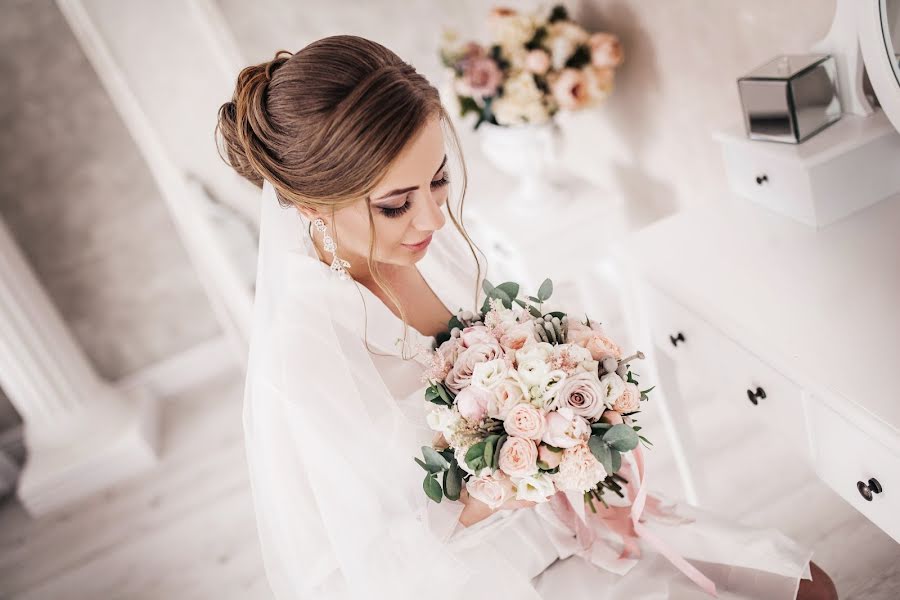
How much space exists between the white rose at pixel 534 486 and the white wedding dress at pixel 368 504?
223 millimetres

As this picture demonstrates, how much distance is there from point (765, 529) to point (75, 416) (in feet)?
9.86

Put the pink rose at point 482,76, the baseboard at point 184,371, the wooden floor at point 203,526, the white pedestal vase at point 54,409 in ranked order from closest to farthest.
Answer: the wooden floor at point 203,526 → the pink rose at point 482,76 → the white pedestal vase at point 54,409 → the baseboard at point 184,371

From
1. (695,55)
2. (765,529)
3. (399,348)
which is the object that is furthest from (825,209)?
(399,348)

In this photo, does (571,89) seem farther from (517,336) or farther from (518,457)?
(518,457)

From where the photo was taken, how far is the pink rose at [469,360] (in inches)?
45.4

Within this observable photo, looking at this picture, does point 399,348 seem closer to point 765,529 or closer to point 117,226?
point 765,529

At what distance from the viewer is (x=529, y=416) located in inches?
41.8

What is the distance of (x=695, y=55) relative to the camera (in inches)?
81.7

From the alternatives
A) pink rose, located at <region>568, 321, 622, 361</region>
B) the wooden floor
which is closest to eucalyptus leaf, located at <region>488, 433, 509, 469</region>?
pink rose, located at <region>568, 321, 622, 361</region>

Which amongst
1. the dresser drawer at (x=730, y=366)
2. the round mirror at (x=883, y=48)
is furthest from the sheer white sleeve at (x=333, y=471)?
the round mirror at (x=883, y=48)

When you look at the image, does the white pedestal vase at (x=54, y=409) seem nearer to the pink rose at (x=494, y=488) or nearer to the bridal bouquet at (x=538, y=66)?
the bridal bouquet at (x=538, y=66)

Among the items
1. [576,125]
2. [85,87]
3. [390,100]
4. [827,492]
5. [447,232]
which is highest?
[85,87]

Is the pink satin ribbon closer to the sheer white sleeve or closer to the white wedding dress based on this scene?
the white wedding dress

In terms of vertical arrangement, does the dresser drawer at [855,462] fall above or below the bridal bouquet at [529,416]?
below
